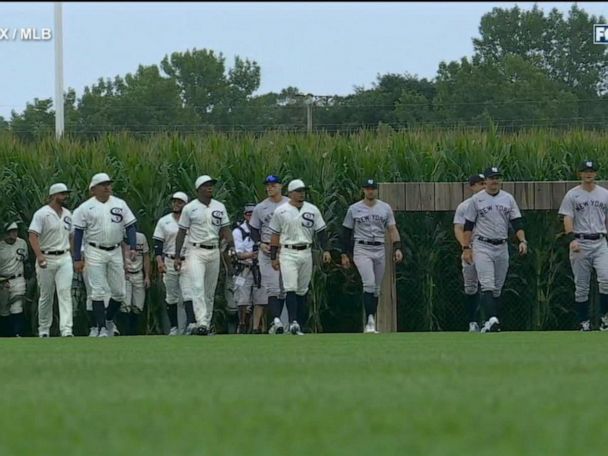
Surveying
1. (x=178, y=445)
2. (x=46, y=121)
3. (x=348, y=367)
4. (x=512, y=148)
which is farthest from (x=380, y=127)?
(x=46, y=121)

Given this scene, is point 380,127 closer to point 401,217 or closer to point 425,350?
point 401,217

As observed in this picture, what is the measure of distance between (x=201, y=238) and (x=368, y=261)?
8.05 ft

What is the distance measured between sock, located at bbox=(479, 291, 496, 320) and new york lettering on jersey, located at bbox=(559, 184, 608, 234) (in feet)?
4.76

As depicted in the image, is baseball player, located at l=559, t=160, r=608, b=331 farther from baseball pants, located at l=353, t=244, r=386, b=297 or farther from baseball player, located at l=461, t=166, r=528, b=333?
baseball pants, located at l=353, t=244, r=386, b=297

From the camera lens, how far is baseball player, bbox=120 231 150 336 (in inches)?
831

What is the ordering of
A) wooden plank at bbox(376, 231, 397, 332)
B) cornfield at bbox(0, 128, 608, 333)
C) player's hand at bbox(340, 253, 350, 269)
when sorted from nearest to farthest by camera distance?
player's hand at bbox(340, 253, 350, 269)
wooden plank at bbox(376, 231, 397, 332)
cornfield at bbox(0, 128, 608, 333)

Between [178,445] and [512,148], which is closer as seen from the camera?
[178,445]

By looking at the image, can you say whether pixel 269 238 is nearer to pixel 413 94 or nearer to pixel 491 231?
pixel 491 231

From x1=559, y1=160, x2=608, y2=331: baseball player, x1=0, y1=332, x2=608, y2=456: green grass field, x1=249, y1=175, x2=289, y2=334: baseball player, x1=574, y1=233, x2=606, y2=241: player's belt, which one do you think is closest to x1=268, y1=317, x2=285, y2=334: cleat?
x1=249, y1=175, x2=289, y2=334: baseball player

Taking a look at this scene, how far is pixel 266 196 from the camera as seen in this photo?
22391mm

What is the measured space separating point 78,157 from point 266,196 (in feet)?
10.4

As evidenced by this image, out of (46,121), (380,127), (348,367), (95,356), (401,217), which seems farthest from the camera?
(46,121)

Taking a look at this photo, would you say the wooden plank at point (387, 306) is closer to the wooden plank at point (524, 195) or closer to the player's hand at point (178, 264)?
the wooden plank at point (524, 195)

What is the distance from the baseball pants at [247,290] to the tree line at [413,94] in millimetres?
31446
